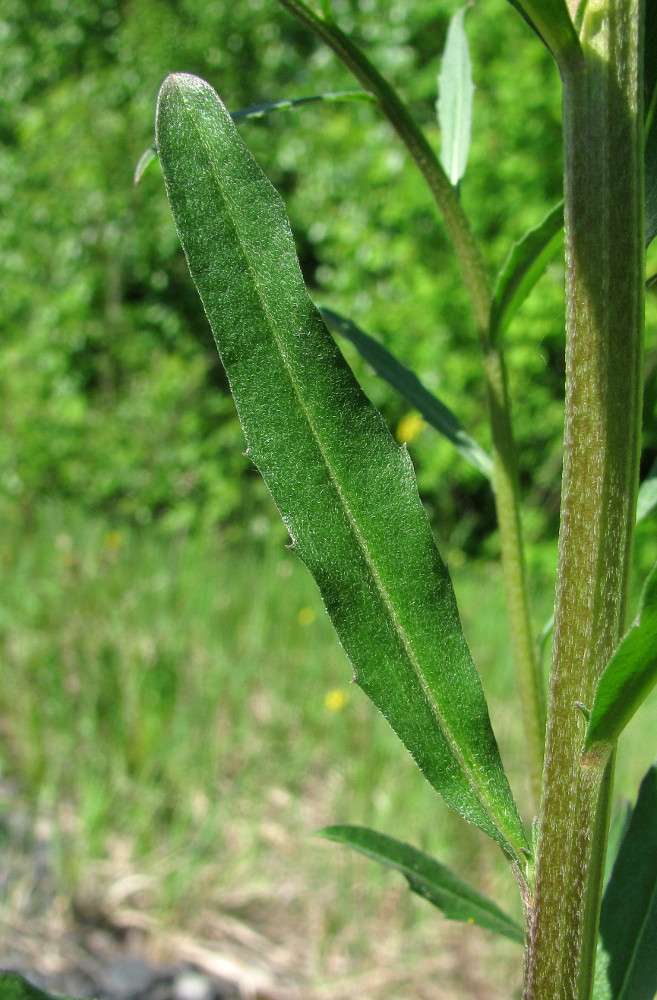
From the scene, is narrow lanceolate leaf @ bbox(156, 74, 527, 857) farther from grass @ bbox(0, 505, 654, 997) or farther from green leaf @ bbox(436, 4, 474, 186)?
grass @ bbox(0, 505, 654, 997)

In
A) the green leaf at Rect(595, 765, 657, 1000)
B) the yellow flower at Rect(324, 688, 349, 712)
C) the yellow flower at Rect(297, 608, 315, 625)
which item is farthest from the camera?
the yellow flower at Rect(297, 608, 315, 625)

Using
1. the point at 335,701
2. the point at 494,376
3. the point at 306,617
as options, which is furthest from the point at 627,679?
the point at 306,617

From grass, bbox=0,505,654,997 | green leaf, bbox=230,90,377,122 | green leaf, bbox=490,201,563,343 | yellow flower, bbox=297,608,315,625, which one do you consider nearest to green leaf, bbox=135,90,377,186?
green leaf, bbox=230,90,377,122

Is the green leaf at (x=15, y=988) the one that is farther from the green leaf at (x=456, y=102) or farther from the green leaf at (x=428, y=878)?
the green leaf at (x=456, y=102)

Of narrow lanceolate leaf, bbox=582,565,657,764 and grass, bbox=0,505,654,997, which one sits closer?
narrow lanceolate leaf, bbox=582,565,657,764

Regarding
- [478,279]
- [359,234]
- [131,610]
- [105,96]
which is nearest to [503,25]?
[359,234]

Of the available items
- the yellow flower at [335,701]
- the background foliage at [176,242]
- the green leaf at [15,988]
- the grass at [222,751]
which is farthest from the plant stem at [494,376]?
the background foliage at [176,242]

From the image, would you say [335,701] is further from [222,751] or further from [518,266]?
[518,266]

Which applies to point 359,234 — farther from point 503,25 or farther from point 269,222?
point 269,222
